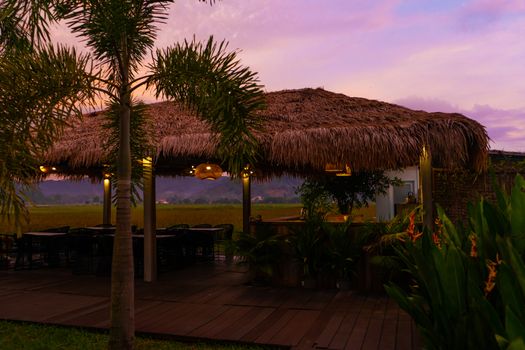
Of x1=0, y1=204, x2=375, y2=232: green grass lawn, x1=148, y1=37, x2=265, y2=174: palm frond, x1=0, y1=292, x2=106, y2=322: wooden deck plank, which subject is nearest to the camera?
x1=148, y1=37, x2=265, y2=174: palm frond

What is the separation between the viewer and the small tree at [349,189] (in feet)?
42.1

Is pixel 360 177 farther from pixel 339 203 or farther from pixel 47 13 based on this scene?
pixel 47 13

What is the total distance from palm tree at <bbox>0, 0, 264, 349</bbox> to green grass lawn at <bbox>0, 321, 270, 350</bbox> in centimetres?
63

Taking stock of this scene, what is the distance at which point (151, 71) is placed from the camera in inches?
188

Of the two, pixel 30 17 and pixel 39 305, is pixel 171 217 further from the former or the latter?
pixel 30 17

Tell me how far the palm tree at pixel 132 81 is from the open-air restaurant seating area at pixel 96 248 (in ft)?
13.7

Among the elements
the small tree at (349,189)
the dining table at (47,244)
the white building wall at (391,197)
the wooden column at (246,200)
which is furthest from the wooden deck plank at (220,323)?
the white building wall at (391,197)

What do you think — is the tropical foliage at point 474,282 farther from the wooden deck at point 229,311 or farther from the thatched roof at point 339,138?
the thatched roof at point 339,138

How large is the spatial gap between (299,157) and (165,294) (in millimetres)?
2848

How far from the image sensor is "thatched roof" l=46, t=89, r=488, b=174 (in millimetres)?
6902

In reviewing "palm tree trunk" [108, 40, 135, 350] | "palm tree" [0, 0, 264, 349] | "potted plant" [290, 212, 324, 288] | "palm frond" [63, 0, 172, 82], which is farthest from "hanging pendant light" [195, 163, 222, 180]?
"palm tree trunk" [108, 40, 135, 350]

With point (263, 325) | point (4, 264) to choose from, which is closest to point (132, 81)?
point (263, 325)

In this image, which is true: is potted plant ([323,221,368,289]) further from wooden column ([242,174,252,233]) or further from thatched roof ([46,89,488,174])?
wooden column ([242,174,252,233])

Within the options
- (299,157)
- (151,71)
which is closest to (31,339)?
(151,71)
